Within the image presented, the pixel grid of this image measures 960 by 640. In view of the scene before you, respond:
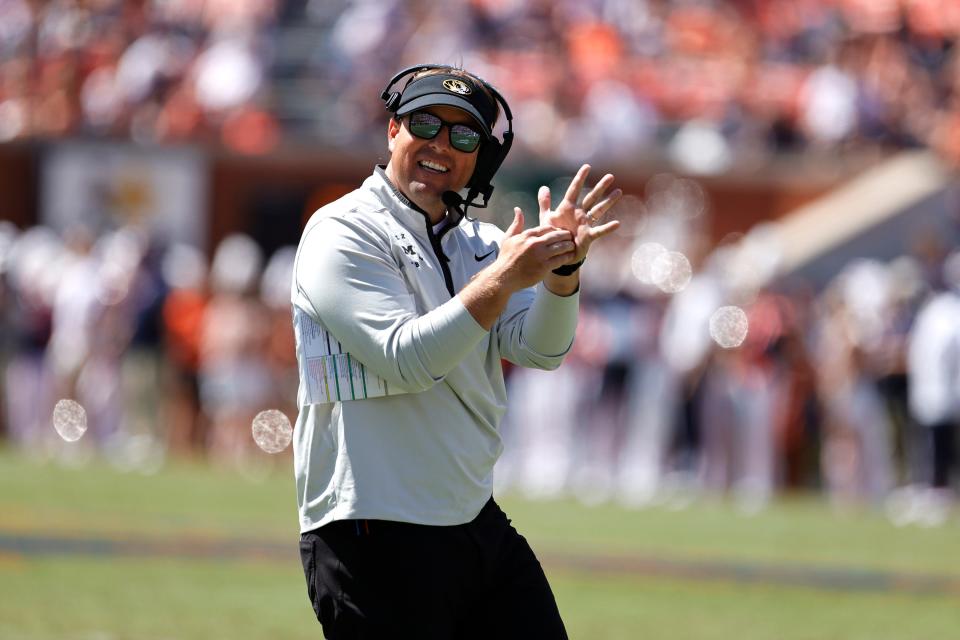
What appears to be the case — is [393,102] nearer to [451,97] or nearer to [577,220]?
[451,97]

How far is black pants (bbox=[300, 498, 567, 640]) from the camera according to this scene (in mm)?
3879

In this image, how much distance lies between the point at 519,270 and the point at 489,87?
604 millimetres

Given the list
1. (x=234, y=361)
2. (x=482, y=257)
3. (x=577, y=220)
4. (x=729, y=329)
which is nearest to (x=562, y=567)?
(x=729, y=329)

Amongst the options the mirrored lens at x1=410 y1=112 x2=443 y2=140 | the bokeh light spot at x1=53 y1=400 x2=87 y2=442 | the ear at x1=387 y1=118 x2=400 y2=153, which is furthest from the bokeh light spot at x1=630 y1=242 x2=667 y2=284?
the mirrored lens at x1=410 y1=112 x2=443 y2=140

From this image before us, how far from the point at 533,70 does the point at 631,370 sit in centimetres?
541

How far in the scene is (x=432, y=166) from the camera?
13.3 ft

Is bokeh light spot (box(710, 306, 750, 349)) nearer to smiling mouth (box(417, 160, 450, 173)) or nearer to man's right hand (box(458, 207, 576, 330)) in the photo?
smiling mouth (box(417, 160, 450, 173))

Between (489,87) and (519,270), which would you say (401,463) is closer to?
(519,270)

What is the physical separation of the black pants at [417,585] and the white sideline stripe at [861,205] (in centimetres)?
1410

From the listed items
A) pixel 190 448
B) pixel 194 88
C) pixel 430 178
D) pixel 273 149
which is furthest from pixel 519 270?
pixel 194 88

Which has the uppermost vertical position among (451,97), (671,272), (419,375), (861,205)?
(861,205)

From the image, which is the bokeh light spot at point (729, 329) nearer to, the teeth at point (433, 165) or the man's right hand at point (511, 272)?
the teeth at point (433, 165)

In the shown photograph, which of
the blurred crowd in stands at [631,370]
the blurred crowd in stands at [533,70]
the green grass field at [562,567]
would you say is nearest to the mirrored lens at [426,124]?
the green grass field at [562,567]

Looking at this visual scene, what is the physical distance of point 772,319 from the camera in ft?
50.6
